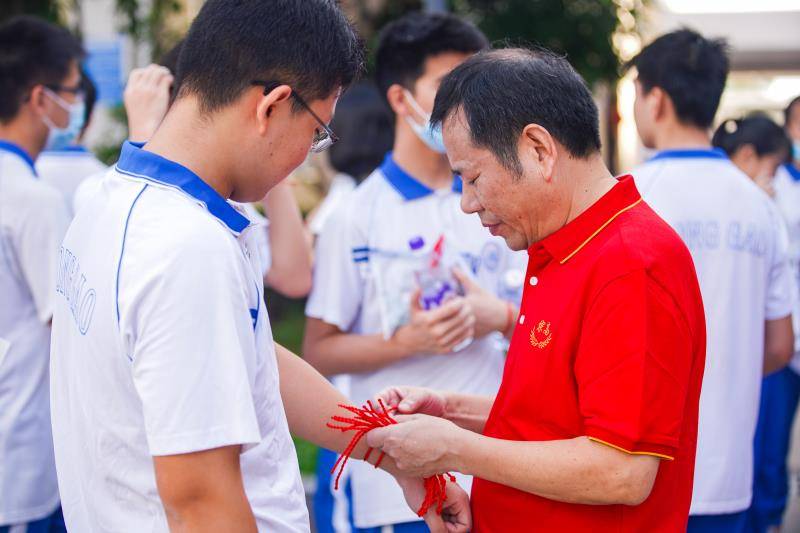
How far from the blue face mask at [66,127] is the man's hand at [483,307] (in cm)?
193

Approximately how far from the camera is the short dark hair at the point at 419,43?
11.1 feet

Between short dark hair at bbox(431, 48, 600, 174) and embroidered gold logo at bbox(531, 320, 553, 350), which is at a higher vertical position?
short dark hair at bbox(431, 48, 600, 174)

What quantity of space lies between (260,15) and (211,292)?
0.52 meters

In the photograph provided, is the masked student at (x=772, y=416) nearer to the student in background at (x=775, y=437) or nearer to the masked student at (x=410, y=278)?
the student in background at (x=775, y=437)

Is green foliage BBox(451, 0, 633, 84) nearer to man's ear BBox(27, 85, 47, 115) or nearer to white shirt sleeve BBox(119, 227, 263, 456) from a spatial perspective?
man's ear BBox(27, 85, 47, 115)

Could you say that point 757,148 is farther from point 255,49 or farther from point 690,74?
point 255,49

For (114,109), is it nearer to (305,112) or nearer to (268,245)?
(268,245)

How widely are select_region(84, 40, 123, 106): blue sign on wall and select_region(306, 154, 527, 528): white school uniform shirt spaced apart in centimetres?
603

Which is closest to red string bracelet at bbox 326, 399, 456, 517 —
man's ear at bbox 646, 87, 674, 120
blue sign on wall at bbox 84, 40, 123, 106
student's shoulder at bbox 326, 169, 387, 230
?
student's shoulder at bbox 326, 169, 387, 230

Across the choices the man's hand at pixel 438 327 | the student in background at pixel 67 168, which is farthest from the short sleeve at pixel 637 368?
the student in background at pixel 67 168

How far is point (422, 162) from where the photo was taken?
3.34m

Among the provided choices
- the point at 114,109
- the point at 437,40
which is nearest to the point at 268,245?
the point at 437,40

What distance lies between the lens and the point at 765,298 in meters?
3.61

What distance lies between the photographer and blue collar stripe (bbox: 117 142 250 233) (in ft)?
5.47
